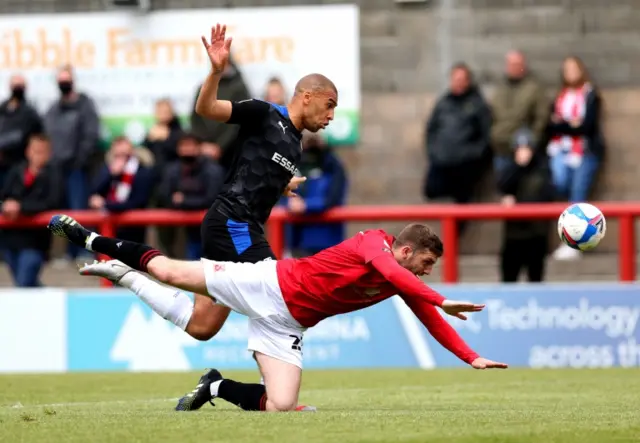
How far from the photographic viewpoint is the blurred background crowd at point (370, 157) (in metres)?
15.0

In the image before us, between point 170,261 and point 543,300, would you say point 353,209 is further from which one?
point 170,261

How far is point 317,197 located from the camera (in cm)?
1498

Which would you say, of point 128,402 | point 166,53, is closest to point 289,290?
point 128,402

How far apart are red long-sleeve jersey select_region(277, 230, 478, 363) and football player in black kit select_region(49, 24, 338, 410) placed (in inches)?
23.4

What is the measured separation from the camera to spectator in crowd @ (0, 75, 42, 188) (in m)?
17.0

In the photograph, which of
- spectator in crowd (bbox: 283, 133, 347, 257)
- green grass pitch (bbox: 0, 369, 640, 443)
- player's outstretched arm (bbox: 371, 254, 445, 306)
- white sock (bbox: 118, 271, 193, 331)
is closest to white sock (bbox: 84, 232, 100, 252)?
white sock (bbox: 118, 271, 193, 331)

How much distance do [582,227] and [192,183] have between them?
5.95 m

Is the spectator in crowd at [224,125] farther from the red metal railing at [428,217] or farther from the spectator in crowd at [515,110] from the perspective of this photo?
the spectator in crowd at [515,110]

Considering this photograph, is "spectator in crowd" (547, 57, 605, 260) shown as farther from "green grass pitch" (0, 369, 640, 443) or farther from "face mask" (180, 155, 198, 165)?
"face mask" (180, 155, 198, 165)

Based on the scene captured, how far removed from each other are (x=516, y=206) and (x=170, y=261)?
22.0 ft

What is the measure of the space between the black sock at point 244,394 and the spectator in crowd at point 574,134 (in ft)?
25.3

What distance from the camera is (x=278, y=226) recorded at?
14883 mm

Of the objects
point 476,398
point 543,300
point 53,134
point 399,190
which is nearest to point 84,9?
point 53,134

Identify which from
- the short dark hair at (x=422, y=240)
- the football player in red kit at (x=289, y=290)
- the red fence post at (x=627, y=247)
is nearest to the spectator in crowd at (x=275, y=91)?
the red fence post at (x=627, y=247)
